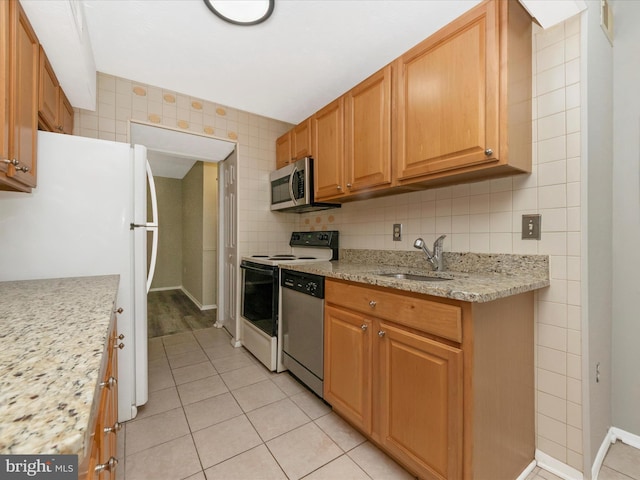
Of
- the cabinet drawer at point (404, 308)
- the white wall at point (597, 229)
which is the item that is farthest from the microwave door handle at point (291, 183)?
the white wall at point (597, 229)

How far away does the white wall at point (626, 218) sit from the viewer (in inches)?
59.2

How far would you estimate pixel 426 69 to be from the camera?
1571 millimetres

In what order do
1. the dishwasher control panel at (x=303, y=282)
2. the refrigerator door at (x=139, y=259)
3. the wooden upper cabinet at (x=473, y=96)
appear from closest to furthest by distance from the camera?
the wooden upper cabinet at (x=473, y=96)
the refrigerator door at (x=139, y=259)
the dishwasher control panel at (x=303, y=282)

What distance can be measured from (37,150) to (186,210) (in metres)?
4.51

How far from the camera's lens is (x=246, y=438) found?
160 cm

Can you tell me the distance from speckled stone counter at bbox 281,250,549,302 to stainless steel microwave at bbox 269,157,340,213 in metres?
0.67

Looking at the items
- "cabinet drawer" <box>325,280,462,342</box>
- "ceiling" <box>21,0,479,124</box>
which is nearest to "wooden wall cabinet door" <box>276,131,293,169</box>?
"ceiling" <box>21,0,479,124</box>

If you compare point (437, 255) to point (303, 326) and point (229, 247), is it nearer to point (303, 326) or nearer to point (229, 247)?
point (303, 326)

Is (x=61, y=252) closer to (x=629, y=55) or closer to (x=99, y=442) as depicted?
(x=99, y=442)

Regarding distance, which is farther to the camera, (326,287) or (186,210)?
(186,210)

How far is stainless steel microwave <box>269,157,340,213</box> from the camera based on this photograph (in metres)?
2.54

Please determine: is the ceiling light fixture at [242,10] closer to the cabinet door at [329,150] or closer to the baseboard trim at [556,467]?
the cabinet door at [329,150]

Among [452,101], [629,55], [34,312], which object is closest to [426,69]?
[452,101]

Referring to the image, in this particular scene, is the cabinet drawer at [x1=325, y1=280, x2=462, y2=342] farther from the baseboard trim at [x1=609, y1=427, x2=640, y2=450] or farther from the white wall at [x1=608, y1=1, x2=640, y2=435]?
the baseboard trim at [x1=609, y1=427, x2=640, y2=450]
